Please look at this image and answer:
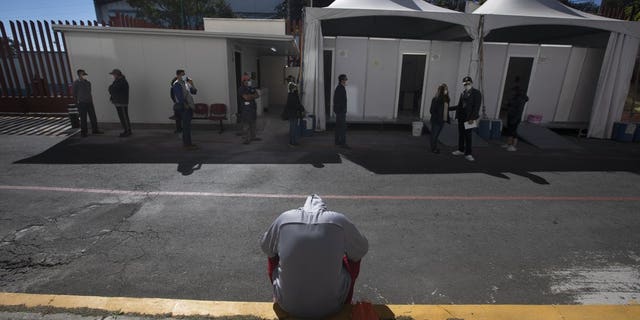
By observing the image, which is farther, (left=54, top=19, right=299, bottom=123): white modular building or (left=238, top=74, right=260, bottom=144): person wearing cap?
(left=54, top=19, right=299, bottom=123): white modular building

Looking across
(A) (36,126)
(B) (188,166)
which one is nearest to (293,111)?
(B) (188,166)

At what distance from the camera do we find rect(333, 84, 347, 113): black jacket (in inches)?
345

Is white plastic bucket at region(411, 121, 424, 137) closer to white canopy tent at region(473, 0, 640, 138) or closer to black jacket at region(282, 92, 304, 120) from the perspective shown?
white canopy tent at region(473, 0, 640, 138)

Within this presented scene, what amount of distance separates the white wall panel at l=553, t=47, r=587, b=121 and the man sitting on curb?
43.0 ft

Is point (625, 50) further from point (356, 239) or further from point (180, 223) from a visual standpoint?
point (180, 223)

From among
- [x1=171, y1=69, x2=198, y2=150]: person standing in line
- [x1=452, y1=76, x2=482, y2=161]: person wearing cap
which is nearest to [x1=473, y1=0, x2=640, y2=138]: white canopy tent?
[x1=452, y1=76, x2=482, y2=161]: person wearing cap

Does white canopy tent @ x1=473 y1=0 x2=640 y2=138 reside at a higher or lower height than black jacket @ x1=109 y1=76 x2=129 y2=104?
higher

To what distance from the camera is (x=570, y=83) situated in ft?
38.8

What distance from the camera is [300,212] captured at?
2.21m

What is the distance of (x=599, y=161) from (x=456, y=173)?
4.36m

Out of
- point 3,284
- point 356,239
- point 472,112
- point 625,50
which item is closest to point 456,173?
point 472,112

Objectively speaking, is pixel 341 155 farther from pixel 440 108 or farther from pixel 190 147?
pixel 190 147

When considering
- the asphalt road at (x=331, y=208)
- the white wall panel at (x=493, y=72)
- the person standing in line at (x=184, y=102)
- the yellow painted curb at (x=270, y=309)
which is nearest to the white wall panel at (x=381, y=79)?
the white wall panel at (x=493, y=72)

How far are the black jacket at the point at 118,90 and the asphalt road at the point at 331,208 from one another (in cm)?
169
